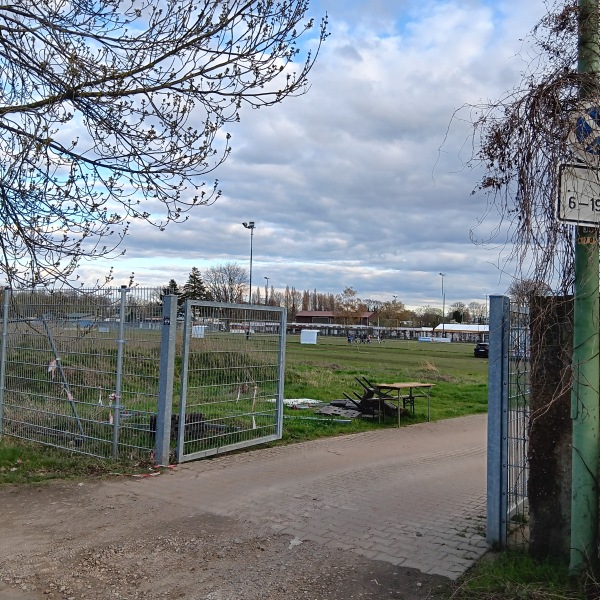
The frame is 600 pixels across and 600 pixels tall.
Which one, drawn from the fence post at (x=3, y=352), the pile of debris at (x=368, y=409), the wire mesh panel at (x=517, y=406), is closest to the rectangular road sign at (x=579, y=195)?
the wire mesh panel at (x=517, y=406)

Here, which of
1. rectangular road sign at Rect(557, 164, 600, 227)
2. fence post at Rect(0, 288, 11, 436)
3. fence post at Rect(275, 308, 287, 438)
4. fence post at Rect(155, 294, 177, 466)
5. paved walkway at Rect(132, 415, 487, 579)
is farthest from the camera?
fence post at Rect(275, 308, 287, 438)

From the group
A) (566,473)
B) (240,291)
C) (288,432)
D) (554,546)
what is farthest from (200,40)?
(240,291)

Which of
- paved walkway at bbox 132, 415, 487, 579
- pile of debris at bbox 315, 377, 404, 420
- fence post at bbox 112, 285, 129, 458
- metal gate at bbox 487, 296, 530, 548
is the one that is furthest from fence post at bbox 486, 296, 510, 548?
pile of debris at bbox 315, 377, 404, 420

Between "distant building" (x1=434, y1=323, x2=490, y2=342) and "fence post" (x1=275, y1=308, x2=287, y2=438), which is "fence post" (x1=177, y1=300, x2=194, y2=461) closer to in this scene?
"fence post" (x1=275, y1=308, x2=287, y2=438)

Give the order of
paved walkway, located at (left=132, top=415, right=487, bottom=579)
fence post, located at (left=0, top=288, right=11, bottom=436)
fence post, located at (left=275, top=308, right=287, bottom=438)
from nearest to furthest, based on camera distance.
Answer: paved walkway, located at (left=132, top=415, right=487, bottom=579)
fence post, located at (left=0, top=288, right=11, bottom=436)
fence post, located at (left=275, top=308, right=287, bottom=438)

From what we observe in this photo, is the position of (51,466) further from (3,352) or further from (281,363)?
(281,363)

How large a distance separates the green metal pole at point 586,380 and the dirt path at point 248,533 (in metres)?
1.12

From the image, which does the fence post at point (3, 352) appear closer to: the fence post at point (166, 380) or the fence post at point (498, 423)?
the fence post at point (166, 380)

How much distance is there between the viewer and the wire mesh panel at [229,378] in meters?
8.52

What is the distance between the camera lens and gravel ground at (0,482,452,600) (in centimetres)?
466

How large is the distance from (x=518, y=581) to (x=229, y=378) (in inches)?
208

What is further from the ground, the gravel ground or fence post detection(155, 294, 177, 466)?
fence post detection(155, 294, 177, 466)

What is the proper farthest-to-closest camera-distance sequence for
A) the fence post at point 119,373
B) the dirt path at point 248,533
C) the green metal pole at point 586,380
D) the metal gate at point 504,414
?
the fence post at point 119,373 < the metal gate at point 504,414 < the dirt path at point 248,533 < the green metal pole at point 586,380

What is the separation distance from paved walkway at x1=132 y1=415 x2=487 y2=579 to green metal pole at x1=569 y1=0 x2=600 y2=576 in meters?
1.15
